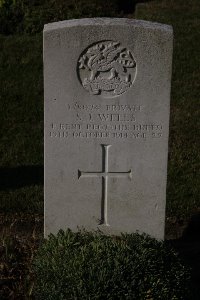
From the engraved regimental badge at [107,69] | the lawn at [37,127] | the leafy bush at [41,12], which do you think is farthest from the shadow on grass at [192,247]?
the leafy bush at [41,12]

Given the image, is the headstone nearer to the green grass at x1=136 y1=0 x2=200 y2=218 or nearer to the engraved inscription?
the engraved inscription

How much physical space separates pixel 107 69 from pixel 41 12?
24.9 feet

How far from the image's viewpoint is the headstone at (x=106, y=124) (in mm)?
5020

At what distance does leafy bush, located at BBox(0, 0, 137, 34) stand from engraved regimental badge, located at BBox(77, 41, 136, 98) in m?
7.27

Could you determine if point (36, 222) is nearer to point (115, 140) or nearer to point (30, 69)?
point (115, 140)

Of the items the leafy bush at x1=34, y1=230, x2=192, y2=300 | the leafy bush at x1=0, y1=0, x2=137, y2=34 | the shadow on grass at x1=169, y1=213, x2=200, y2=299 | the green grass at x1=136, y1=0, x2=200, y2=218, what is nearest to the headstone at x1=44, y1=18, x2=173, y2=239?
the leafy bush at x1=34, y1=230, x2=192, y2=300

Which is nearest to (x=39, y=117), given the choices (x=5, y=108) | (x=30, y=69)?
(x=5, y=108)

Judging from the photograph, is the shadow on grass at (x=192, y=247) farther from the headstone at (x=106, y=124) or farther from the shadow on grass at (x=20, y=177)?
the shadow on grass at (x=20, y=177)

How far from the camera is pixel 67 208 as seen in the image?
539 centimetres

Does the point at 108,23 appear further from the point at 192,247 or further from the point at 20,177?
the point at 20,177

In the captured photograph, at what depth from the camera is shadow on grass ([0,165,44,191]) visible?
7.70 meters

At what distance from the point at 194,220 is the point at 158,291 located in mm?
2259

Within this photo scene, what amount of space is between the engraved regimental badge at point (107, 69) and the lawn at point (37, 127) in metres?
1.42

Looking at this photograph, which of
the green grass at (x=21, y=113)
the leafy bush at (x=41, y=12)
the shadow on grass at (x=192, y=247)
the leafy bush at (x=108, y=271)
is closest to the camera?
the leafy bush at (x=108, y=271)
